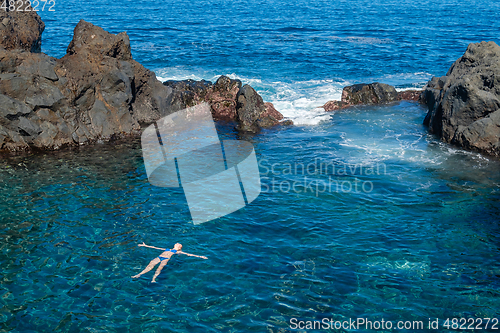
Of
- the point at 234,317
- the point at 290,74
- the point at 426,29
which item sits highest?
the point at 426,29

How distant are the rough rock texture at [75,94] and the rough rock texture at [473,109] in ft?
51.8

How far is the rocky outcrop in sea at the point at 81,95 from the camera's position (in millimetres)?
18781

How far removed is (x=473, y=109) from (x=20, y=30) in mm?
22945

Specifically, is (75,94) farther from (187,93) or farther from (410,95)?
(410,95)

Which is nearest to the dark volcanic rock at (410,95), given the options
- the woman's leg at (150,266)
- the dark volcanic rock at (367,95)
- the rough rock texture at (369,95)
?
the rough rock texture at (369,95)

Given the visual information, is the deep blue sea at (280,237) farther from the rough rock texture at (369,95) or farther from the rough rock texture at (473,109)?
the rough rock texture at (369,95)

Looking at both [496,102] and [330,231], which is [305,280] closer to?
[330,231]

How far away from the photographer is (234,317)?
1012 cm

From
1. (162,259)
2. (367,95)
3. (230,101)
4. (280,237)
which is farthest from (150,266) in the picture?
(367,95)

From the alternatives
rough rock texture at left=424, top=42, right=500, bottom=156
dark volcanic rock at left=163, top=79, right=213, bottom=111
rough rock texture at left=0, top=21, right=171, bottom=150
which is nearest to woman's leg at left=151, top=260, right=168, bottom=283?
rough rock texture at left=0, top=21, right=171, bottom=150

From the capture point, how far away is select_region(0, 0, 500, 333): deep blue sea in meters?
10.3

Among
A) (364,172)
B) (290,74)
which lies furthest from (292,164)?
(290,74)

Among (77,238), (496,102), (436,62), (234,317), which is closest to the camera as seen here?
(234,317)

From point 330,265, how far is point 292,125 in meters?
13.2
